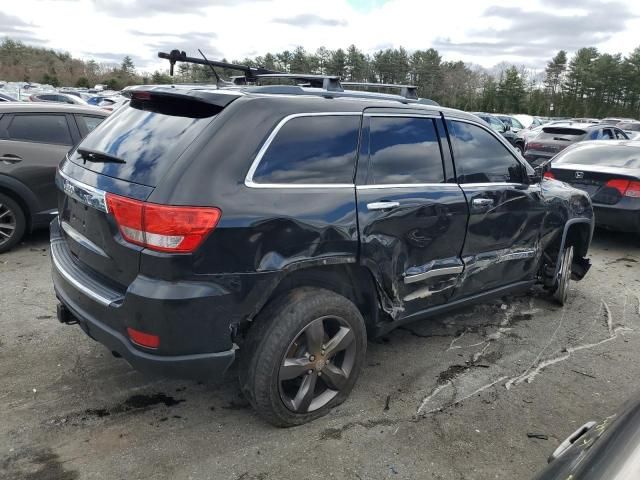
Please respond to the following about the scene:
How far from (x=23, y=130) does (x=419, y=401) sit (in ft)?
17.4

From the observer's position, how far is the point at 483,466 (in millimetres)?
2787

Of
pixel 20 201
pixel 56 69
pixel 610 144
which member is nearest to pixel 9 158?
pixel 20 201

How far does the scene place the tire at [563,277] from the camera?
16.3 ft

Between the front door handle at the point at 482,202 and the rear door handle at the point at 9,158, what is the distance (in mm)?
4924

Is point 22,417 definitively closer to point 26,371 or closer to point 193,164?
point 26,371

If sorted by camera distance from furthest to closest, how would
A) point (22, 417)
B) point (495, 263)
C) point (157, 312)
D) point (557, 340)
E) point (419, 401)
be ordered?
point (557, 340) < point (495, 263) < point (419, 401) < point (22, 417) < point (157, 312)

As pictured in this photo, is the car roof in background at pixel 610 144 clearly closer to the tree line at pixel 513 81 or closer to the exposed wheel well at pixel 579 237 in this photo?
the exposed wheel well at pixel 579 237

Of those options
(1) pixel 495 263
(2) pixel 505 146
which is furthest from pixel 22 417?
(2) pixel 505 146

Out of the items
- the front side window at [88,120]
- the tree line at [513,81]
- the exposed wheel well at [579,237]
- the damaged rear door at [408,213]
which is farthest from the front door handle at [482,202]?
the tree line at [513,81]

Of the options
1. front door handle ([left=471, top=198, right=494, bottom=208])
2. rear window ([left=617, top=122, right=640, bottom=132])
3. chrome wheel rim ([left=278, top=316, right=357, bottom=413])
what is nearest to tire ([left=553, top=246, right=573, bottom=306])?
front door handle ([left=471, top=198, right=494, bottom=208])

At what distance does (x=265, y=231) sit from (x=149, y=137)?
2.80 feet

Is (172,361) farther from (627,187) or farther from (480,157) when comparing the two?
(627,187)

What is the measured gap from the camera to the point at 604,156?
7805 millimetres

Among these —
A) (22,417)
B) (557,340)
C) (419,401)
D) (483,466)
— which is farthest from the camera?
(557,340)
